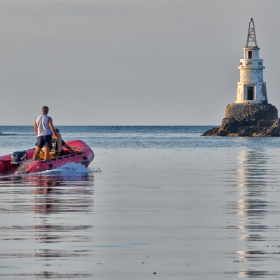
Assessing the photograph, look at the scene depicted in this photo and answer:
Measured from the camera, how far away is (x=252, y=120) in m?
101

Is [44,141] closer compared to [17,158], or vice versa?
[44,141]

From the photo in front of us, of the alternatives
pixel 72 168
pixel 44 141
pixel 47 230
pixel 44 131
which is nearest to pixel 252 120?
pixel 72 168

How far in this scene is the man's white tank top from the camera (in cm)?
2231

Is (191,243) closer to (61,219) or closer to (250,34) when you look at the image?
(61,219)

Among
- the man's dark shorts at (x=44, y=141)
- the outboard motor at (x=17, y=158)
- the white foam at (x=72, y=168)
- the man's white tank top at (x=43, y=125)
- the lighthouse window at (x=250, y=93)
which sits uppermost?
the lighthouse window at (x=250, y=93)

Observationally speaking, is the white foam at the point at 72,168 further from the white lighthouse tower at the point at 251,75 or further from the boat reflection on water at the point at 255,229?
the white lighthouse tower at the point at 251,75

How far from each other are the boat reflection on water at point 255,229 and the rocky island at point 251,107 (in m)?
76.8

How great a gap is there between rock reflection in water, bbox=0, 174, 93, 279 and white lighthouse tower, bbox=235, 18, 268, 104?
3106 inches

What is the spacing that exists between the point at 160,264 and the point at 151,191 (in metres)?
8.80

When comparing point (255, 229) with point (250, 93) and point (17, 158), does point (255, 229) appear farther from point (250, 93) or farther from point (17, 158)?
point (250, 93)

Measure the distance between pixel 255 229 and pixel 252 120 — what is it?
296ft

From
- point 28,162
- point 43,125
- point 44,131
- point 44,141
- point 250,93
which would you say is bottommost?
point 28,162

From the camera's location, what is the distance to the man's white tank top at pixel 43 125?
73.2ft

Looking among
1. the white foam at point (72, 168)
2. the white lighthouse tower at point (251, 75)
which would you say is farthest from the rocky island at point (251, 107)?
the white foam at point (72, 168)
